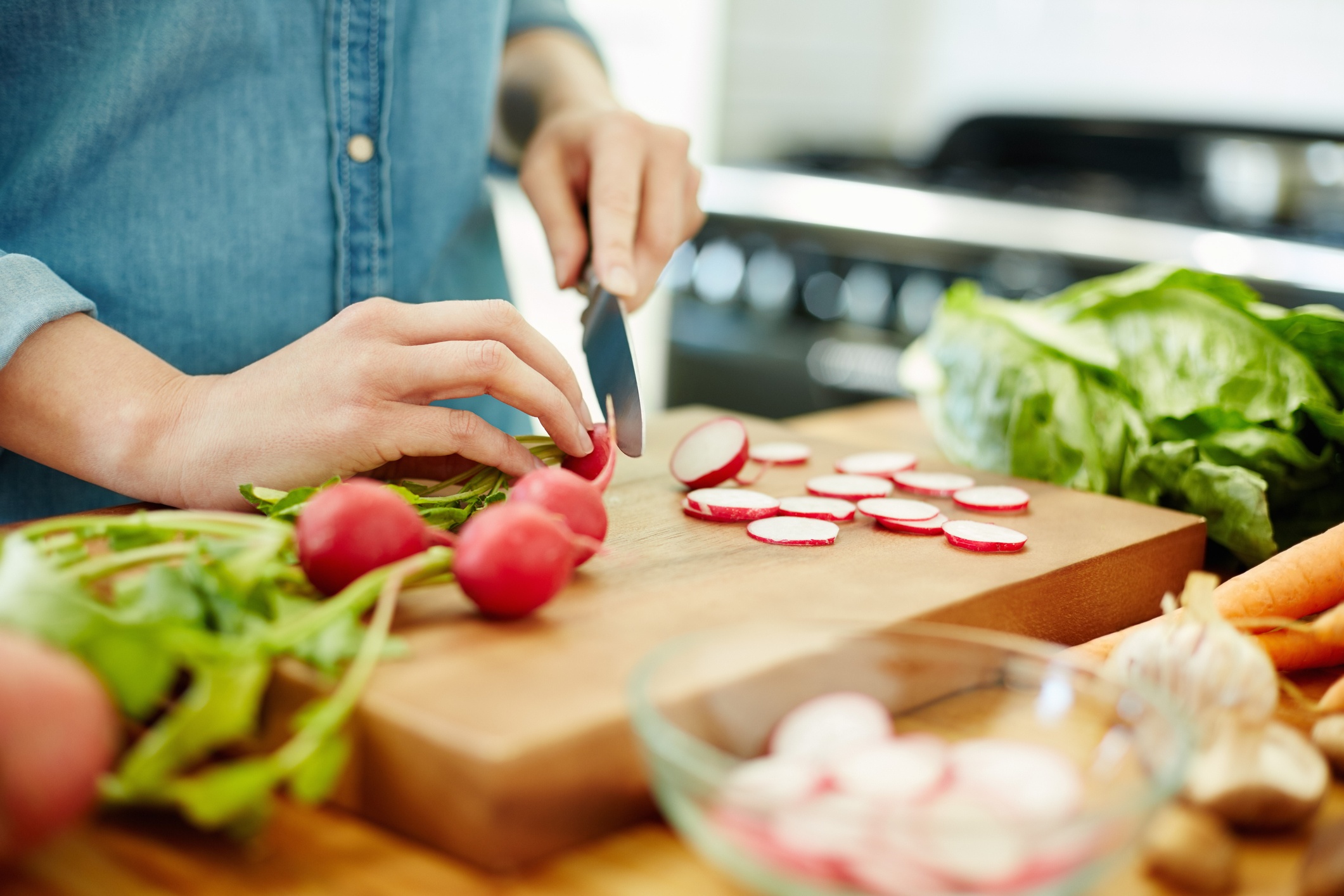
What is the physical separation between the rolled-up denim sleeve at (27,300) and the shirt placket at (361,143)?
0.36 metres

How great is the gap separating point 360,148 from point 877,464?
2.19 ft

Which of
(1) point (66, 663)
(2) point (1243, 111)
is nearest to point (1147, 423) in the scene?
(1) point (66, 663)

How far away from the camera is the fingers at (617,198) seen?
4.18 ft

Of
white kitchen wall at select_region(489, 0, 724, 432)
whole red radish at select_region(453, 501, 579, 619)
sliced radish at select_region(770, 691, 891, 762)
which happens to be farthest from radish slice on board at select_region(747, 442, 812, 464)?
white kitchen wall at select_region(489, 0, 724, 432)

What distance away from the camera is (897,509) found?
110 cm

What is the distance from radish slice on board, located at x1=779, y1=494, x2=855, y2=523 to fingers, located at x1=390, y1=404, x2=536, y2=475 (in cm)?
25

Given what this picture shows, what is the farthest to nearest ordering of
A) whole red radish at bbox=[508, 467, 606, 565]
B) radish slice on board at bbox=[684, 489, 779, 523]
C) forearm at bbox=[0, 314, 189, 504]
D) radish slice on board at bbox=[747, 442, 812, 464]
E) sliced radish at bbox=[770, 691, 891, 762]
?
radish slice on board at bbox=[747, 442, 812, 464], radish slice on board at bbox=[684, 489, 779, 523], forearm at bbox=[0, 314, 189, 504], whole red radish at bbox=[508, 467, 606, 565], sliced radish at bbox=[770, 691, 891, 762]

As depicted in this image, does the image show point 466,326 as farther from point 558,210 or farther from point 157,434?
point 558,210

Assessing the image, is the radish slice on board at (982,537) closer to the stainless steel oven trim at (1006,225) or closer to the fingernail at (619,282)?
the fingernail at (619,282)

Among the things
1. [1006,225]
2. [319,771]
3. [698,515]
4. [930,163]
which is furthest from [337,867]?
[930,163]

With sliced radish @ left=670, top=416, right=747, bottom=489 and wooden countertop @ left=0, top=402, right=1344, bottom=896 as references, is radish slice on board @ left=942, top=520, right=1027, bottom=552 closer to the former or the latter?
sliced radish @ left=670, top=416, right=747, bottom=489

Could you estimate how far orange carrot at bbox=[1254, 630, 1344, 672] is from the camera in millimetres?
919

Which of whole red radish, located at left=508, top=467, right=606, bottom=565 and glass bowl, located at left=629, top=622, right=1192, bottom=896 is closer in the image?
glass bowl, located at left=629, top=622, right=1192, bottom=896

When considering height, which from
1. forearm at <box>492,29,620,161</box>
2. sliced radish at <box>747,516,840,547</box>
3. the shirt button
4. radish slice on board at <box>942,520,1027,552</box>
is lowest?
sliced radish at <box>747,516,840,547</box>
